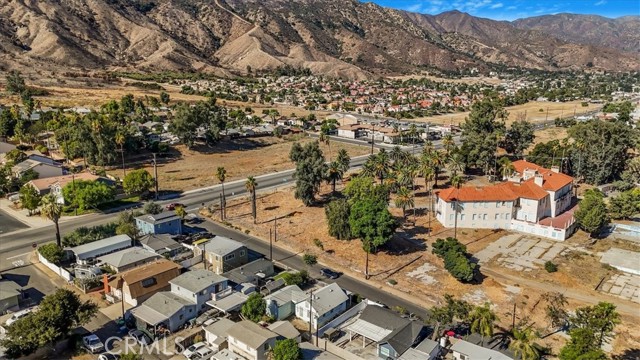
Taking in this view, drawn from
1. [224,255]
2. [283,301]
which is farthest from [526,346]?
[224,255]

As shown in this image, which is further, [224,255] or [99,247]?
[99,247]

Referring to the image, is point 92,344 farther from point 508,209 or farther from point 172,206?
point 508,209

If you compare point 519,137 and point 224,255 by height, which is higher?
point 519,137

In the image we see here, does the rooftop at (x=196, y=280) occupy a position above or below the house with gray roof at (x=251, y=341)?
above

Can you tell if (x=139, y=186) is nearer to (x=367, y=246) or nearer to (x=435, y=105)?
(x=367, y=246)

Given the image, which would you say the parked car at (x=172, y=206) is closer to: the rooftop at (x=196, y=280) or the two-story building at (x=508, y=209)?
the rooftop at (x=196, y=280)

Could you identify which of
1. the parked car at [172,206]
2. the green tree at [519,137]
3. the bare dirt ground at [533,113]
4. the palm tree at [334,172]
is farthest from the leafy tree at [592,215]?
the bare dirt ground at [533,113]
